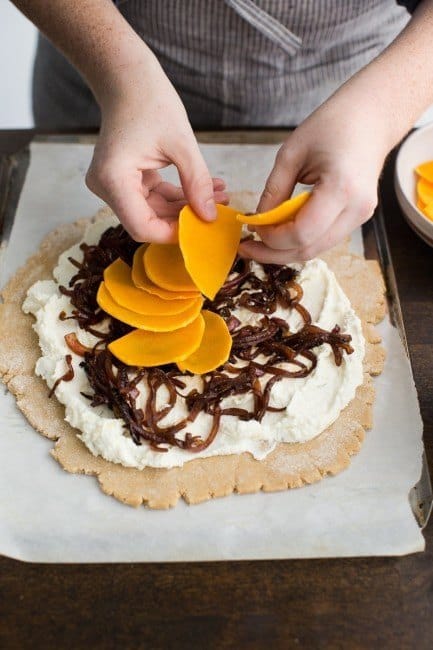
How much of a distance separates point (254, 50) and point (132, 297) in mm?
1392

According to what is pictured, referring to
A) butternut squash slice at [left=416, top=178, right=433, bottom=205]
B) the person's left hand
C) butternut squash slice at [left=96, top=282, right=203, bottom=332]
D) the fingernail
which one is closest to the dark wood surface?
butternut squash slice at [left=96, top=282, right=203, bottom=332]

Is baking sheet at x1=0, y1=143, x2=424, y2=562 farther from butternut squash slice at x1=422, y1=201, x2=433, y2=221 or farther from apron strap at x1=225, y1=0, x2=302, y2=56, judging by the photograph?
apron strap at x1=225, y1=0, x2=302, y2=56

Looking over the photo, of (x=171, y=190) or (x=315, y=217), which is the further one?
(x=171, y=190)

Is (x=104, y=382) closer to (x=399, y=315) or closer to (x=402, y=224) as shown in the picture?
(x=399, y=315)

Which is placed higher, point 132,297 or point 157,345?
point 132,297

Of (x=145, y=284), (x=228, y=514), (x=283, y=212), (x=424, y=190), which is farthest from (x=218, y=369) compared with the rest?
(x=424, y=190)

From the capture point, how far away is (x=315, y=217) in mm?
2266

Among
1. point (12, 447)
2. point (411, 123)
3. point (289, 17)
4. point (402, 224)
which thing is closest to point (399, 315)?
point (402, 224)

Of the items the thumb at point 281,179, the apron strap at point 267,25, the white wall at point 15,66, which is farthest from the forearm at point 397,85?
the white wall at point 15,66

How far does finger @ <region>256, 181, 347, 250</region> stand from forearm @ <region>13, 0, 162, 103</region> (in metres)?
0.77

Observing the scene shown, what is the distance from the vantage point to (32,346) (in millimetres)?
2863

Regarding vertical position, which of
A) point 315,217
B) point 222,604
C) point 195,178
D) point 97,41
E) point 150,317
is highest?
point 97,41

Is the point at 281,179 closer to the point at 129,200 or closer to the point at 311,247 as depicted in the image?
the point at 311,247

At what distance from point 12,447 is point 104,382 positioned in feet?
1.35
